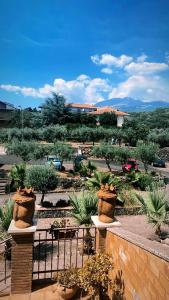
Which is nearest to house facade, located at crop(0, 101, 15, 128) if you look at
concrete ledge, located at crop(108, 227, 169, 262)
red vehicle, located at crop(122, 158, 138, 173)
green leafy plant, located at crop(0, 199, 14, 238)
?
red vehicle, located at crop(122, 158, 138, 173)

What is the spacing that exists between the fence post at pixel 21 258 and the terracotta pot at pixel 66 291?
0.65m

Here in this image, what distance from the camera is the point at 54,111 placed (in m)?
64.0

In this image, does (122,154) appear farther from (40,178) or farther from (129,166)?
(40,178)

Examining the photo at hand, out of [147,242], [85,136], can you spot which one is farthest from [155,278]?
[85,136]

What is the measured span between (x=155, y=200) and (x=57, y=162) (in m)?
17.4

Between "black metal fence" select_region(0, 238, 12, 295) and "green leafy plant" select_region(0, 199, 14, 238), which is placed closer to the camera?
"black metal fence" select_region(0, 238, 12, 295)

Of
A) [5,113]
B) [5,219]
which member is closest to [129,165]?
[5,219]

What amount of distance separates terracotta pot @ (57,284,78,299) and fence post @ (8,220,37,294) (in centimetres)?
65

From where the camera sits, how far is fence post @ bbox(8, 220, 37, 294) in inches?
225

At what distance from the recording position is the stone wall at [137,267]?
400cm

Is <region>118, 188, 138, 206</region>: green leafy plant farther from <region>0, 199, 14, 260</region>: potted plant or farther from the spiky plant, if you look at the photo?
<region>0, 199, 14, 260</region>: potted plant

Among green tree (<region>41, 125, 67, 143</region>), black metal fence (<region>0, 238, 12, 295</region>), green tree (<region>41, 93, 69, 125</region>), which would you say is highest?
green tree (<region>41, 93, 69, 125</region>)

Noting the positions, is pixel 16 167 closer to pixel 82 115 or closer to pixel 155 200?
pixel 155 200

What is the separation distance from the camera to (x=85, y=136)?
4962 centimetres
